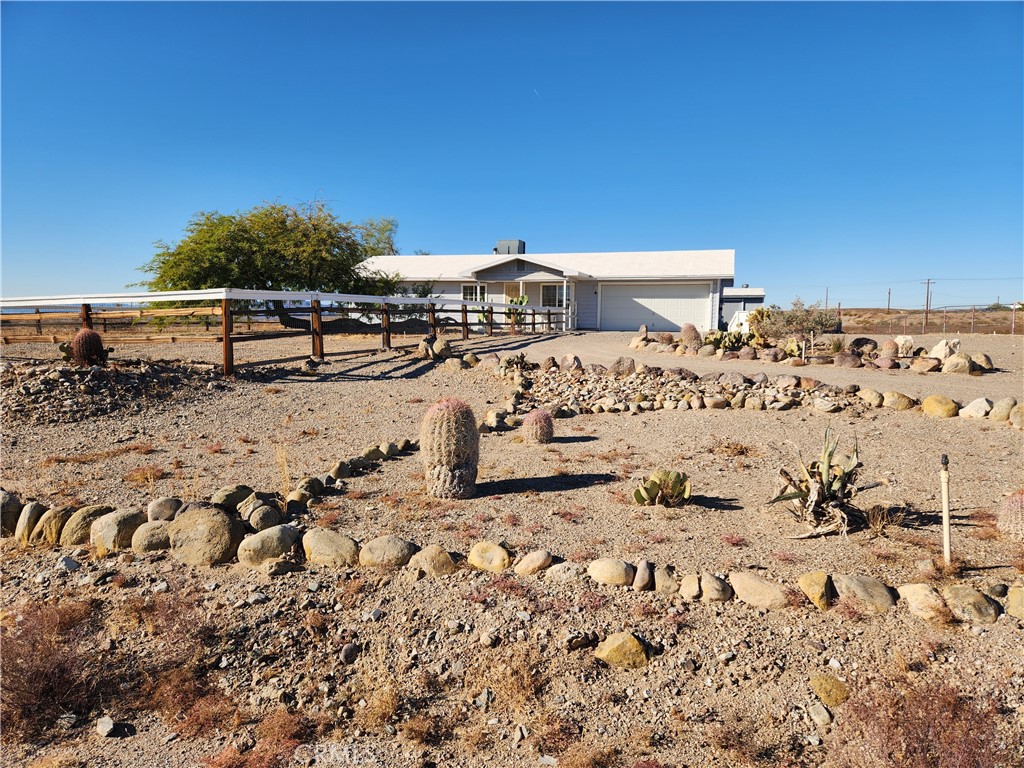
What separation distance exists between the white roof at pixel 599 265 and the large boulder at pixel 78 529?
841 inches

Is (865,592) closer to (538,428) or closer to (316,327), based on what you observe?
(538,428)

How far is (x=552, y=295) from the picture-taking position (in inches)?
1117

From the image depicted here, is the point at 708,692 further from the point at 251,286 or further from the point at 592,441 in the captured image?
the point at 251,286

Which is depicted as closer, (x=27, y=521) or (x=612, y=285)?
(x=27, y=521)

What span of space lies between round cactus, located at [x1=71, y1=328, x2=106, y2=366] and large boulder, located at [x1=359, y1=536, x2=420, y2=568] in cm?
960

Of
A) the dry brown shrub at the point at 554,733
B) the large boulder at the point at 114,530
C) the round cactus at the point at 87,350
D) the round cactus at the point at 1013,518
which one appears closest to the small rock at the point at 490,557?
the dry brown shrub at the point at 554,733

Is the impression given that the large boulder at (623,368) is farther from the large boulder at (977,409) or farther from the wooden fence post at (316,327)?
the wooden fence post at (316,327)

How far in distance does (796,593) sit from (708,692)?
45.7 inches

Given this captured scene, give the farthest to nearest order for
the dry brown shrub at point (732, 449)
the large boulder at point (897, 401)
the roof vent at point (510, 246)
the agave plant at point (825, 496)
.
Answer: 1. the roof vent at point (510, 246)
2. the large boulder at point (897, 401)
3. the dry brown shrub at point (732, 449)
4. the agave plant at point (825, 496)

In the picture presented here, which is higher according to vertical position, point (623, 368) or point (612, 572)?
point (623, 368)

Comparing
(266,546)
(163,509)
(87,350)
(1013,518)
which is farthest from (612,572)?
(87,350)

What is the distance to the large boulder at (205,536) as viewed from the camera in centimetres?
477

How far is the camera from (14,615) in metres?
4.16

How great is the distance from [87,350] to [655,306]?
22.0 m
